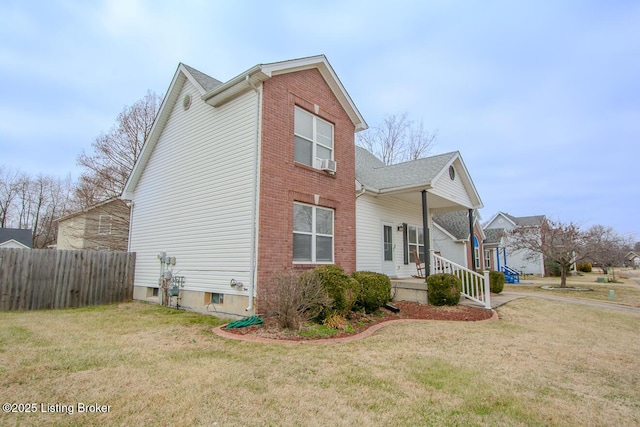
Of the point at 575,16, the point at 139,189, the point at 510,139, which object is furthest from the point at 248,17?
the point at 510,139

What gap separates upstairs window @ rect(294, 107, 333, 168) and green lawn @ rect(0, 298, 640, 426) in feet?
16.8

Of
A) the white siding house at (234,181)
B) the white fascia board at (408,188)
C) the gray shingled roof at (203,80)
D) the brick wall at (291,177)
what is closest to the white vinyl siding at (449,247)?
the white fascia board at (408,188)

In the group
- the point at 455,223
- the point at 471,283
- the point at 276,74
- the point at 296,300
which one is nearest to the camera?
the point at 296,300

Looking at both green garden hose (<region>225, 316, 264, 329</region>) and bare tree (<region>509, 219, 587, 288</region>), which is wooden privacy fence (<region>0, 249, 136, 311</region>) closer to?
green garden hose (<region>225, 316, 264, 329</region>)

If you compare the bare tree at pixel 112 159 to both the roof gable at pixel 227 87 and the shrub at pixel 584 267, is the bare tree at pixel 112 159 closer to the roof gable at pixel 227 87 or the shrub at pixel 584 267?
the roof gable at pixel 227 87

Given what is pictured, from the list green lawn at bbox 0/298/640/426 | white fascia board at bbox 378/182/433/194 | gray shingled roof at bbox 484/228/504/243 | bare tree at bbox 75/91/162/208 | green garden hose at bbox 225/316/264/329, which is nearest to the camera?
green lawn at bbox 0/298/640/426

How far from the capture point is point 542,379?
442cm

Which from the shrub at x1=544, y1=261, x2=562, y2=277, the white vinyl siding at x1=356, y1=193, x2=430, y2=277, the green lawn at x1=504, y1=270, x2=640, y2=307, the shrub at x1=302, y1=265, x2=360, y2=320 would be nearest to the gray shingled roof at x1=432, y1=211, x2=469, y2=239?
the green lawn at x1=504, y1=270, x2=640, y2=307

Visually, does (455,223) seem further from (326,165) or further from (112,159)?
(112,159)

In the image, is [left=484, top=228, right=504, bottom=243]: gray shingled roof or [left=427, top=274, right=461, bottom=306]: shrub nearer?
[left=427, top=274, right=461, bottom=306]: shrub

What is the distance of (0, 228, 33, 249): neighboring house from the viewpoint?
28469 millimetres

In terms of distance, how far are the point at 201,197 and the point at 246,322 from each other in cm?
413

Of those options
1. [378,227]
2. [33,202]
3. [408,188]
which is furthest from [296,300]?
[33,202]

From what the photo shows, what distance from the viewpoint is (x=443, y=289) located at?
31.2 ft
